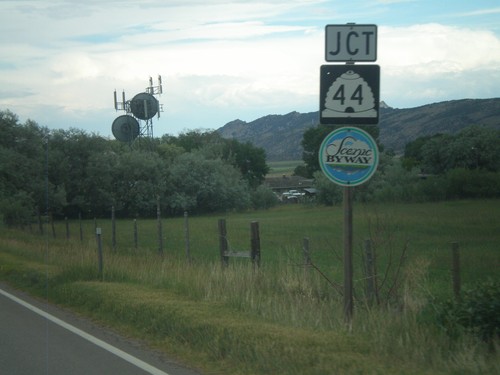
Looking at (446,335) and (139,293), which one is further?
(139,293)

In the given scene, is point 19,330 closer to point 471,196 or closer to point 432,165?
point 471,196

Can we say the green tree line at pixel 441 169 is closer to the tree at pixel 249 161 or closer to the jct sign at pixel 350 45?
the jct sign at pixel 350 45

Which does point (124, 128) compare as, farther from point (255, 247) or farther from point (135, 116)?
point (255, 247)

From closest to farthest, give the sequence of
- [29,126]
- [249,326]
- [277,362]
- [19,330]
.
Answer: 1. [277,362]
2. [249,326]
3. [19,330]
4. [29,126]

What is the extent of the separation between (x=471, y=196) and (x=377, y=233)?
27.7 meters

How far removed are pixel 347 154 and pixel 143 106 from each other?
45121 millimetres

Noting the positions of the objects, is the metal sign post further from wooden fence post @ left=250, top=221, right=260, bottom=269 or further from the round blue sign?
wooden fence post @ left=250, top=221, right=260, bottom=269

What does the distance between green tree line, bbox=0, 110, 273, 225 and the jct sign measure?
94.1ft

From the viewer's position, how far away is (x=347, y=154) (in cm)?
948

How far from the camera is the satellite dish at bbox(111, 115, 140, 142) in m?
51.0

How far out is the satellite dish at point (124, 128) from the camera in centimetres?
5097

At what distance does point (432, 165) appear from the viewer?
136 feet

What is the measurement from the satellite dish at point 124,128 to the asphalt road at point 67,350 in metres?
38.9

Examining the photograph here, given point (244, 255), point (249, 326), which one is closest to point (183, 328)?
point (249, 326)
